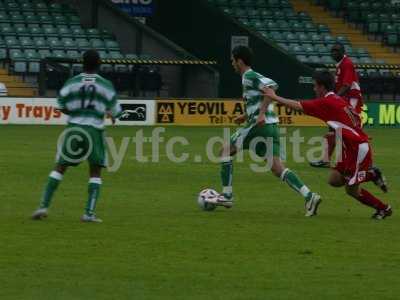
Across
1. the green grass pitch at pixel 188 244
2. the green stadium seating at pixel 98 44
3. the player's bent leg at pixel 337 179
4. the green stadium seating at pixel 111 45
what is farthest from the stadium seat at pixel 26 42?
the player's bent leg at pixel 337 179

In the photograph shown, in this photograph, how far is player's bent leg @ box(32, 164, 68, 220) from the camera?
554 inches

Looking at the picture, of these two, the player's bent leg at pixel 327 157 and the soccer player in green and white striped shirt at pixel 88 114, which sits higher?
the soccer player in green and white striped shirt at pixel 88 114

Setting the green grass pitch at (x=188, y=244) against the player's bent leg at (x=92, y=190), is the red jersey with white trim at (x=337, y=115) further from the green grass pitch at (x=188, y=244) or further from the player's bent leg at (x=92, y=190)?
the player's bent leg at (x=92, y=190)

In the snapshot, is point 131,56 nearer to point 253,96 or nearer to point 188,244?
point 253,96

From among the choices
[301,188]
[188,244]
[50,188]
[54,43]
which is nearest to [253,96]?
[301,188]

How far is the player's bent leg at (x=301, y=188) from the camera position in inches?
599

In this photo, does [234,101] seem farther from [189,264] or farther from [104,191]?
[189,264]

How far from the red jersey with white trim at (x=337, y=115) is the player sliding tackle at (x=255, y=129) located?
0.81 meters

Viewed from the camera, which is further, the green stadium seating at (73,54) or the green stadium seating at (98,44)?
the green stadium seating at (98,44)

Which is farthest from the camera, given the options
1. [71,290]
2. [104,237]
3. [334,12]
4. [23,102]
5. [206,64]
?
[334,12]

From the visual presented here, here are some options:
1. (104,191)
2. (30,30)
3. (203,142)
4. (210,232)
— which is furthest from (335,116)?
(30,30)

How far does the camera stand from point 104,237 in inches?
510

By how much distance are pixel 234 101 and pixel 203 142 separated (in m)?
7.48

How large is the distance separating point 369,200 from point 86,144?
3415mm
